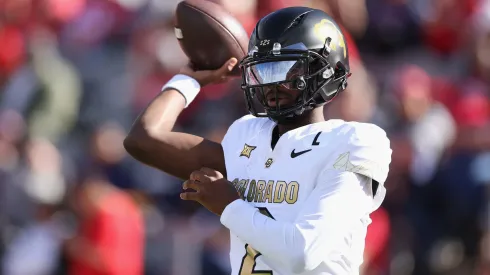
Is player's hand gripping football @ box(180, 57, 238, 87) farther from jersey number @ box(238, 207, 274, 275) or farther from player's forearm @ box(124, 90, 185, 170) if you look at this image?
jersey number @ box(238, 207, 274, 275)

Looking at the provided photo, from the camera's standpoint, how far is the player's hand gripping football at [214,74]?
3654 millimetres

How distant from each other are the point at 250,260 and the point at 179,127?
12.7 ft

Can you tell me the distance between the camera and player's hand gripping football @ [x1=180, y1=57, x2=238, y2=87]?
12.0ft

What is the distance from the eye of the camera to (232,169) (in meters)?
3.31

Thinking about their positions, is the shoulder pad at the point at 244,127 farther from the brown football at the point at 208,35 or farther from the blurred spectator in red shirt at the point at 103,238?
the blurred spectator in red shirt at the point at 103,238

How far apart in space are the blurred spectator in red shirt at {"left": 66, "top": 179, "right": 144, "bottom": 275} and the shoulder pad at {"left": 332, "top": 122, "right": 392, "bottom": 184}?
3.26 metres

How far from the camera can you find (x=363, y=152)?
9.76 feet

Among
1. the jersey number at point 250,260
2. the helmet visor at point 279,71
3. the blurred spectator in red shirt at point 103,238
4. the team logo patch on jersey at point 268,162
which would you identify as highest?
the helmet visor at point 279,71

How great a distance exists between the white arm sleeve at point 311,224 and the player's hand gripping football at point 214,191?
0.14 feet

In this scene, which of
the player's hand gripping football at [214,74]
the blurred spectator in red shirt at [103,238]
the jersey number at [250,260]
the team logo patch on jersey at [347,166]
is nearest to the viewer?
the team logo patch on jersey at [347,166]

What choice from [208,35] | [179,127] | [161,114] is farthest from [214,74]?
[179,127]

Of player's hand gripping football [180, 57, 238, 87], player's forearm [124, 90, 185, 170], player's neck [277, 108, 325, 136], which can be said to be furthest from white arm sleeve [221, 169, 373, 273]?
player's hand gripping football [180, 57, 238, 87]

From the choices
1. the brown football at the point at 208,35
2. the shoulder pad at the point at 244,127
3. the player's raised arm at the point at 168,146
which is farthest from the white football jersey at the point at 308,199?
the brown football at the point at 208,35

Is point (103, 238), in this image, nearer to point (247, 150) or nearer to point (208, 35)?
point (208, 35)
